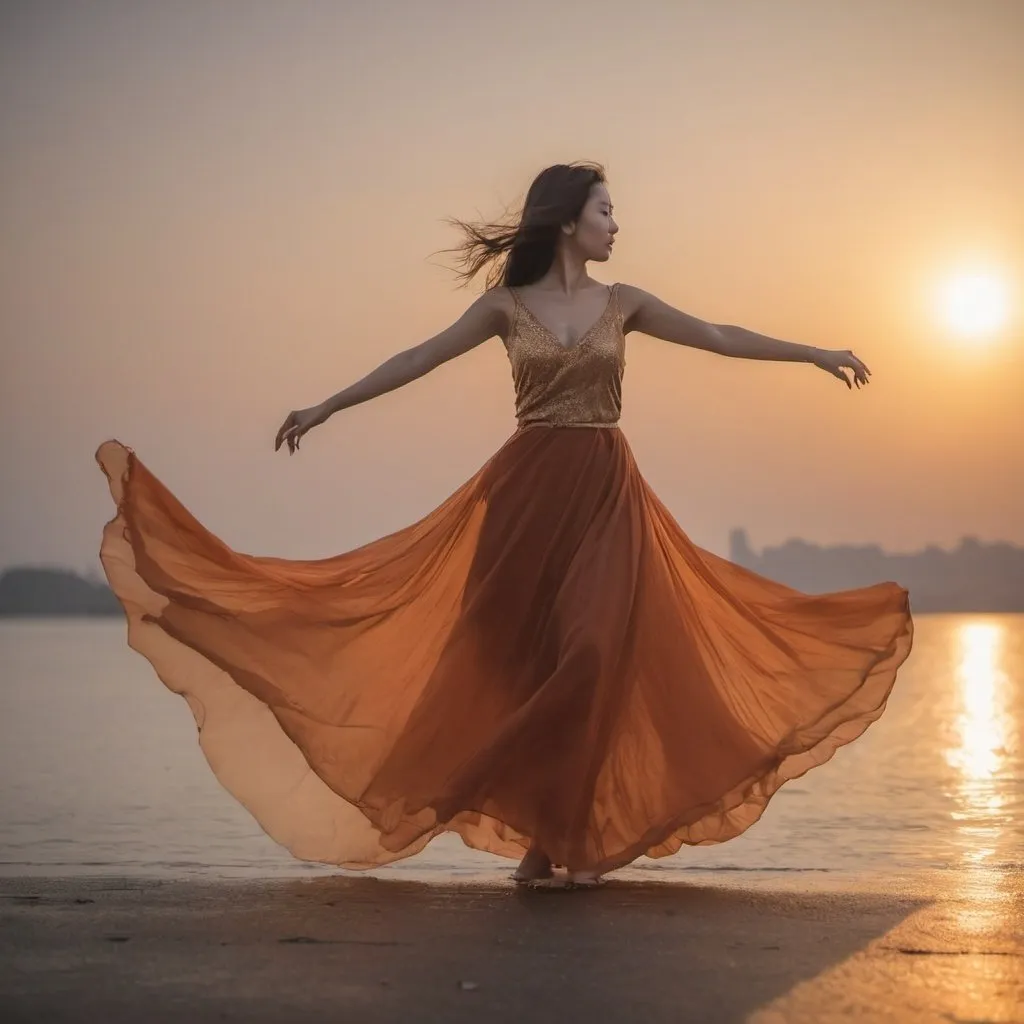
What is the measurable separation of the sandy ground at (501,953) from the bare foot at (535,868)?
124 mm

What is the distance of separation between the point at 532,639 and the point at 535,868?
28.3 inches

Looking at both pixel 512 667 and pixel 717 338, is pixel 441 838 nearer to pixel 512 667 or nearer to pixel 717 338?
pixel 512 667

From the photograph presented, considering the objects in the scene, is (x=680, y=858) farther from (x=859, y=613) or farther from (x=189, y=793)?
(x=189, y=793)

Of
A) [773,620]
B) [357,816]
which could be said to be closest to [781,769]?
[773,620]

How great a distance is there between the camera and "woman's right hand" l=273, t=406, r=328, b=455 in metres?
5.53

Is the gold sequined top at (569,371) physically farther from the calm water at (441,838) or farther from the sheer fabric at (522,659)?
the calm water at (441,838)

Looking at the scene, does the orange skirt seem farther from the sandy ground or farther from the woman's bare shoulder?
the woman's bare shoulder

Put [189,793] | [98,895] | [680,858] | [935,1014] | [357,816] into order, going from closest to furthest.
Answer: [935,1014]
[98,895]
[357,816]
[680,858]
[189,793]

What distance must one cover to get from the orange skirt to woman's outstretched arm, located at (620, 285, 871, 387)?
0.49 meters

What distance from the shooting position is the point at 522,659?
532 centimetres

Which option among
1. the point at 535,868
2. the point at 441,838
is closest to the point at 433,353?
the point at 535,868

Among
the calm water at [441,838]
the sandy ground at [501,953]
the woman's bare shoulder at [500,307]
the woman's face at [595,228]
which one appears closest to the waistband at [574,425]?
the woman's bare shoulder at [500,307]

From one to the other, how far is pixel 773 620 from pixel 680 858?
180cm

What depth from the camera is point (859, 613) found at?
5.49 metres
